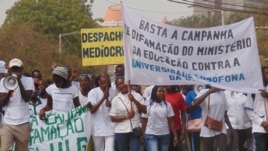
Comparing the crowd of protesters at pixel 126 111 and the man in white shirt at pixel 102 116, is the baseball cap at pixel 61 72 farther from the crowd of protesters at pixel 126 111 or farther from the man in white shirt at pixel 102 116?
the man in white shirt at pixel 102 116

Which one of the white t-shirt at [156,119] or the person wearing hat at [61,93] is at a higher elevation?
the person wearing hat at [61,93]

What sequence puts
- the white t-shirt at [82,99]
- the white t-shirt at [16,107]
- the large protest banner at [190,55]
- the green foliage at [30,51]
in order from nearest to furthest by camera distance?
the large protest banner at [190,55] → the white t-shirt at [16,107] → the white t-shirt at [82,99] → the green foliage at [30,51]

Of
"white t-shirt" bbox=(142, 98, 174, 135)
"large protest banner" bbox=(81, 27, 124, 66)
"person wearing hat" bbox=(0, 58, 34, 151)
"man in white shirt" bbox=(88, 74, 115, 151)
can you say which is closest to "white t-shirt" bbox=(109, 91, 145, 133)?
"man in white shirt" bbox=(88, 74, 115, 151)

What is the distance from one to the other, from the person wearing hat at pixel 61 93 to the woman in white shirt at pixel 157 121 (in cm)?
137

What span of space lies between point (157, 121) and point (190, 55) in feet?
6.89

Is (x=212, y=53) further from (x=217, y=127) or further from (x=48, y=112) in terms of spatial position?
(x=48, y=112)

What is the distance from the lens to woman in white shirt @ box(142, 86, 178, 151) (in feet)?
44.0

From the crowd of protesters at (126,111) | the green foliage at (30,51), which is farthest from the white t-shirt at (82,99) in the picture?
the green foliage at (30,51)

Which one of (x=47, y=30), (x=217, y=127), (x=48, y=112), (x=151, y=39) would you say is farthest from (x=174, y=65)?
(x=47, y=30)

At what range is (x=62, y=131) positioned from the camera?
12.9m

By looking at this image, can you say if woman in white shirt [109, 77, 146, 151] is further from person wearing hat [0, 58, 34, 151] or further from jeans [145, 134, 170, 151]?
person wearing hat [0, 58, 34, 151]

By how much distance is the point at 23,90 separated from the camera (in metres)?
11.8

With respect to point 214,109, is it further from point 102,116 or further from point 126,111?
point 102,116

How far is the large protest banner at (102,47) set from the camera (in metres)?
15.7
